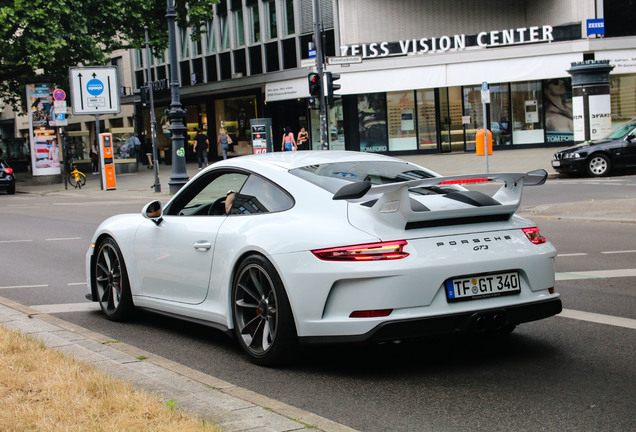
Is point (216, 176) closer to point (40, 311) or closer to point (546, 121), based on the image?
point (40, 311)

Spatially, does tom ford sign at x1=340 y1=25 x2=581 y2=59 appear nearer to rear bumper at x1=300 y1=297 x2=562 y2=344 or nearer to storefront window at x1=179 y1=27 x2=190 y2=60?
storefront window at x1=179 y1=27 x2=190 y2=60

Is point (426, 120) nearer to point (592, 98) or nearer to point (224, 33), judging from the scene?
point (592, 98)

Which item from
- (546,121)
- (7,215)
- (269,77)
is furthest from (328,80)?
(269,77)

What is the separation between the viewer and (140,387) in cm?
455

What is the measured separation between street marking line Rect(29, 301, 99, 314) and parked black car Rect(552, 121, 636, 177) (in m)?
18.8

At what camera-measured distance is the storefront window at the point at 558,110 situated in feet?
118

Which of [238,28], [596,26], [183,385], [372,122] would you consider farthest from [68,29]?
[183,385]

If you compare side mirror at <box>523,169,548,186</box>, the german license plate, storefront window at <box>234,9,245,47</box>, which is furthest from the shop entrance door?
the german license plate

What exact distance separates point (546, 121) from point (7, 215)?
23419mm

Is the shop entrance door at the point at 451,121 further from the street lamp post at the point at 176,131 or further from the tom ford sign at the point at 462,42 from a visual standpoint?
the street lamp post at the point at 176,131

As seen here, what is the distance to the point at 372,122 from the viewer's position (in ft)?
130

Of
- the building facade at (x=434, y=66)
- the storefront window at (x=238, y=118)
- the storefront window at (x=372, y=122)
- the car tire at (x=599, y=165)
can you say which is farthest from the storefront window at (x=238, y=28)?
the car tire at (x=599, y=165)

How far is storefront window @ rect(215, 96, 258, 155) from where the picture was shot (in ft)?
151

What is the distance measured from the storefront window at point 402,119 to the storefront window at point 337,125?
252 cm
